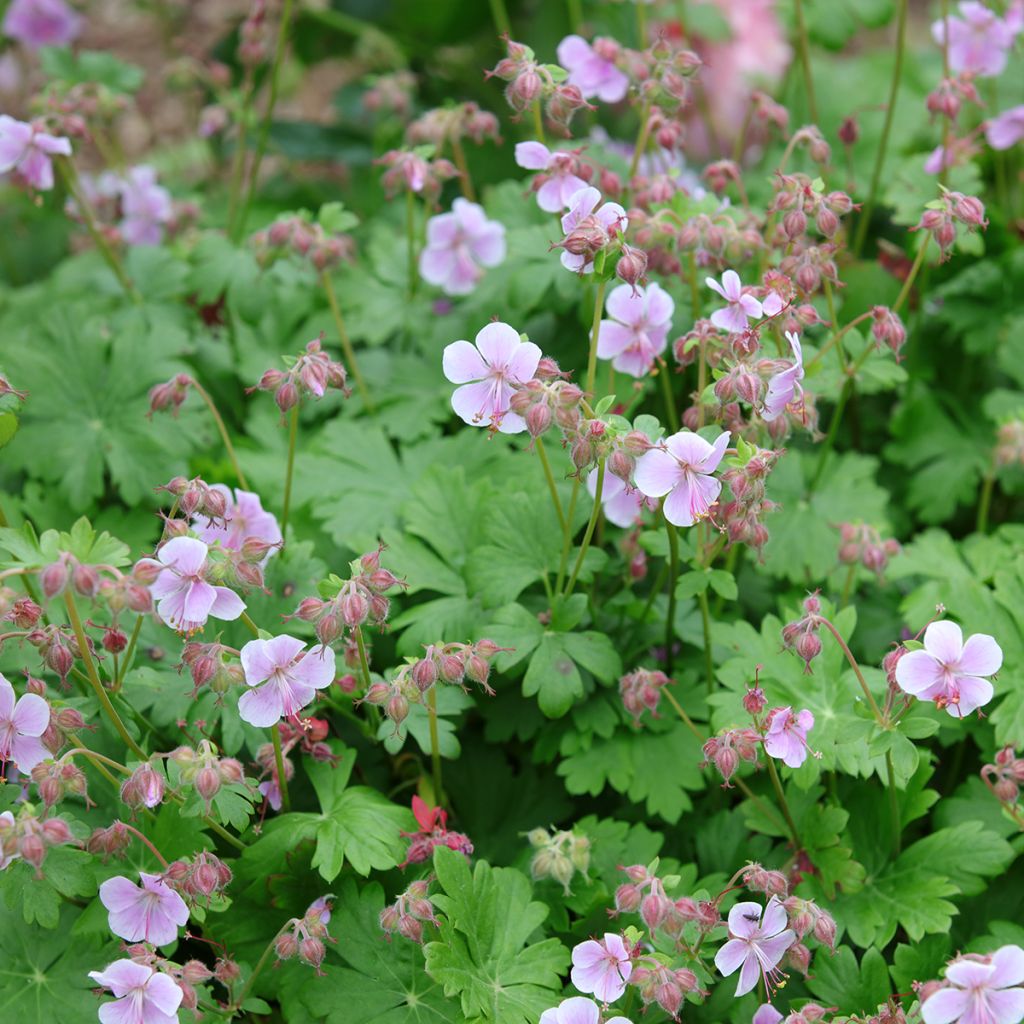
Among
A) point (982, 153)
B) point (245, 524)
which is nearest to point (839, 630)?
point (245, 524)

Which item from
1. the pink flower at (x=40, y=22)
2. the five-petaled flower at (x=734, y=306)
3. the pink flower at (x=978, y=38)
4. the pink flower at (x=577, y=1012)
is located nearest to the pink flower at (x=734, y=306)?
the five-petaled flower at (x=734, y=306)

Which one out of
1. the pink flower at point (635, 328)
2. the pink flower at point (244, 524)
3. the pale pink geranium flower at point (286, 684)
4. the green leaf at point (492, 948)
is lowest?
the green leaf at point (492, 948)

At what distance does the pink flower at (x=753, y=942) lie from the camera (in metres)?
1.78

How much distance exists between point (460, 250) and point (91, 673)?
4.78 feet

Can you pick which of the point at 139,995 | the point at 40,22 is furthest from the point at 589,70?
the point at 40,22

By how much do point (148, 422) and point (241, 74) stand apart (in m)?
2.46

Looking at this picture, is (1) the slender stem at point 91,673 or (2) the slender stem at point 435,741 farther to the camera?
(2) the slender stem at point 435,741

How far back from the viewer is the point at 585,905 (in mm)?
2096

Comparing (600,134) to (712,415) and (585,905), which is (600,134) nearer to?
(712,415)

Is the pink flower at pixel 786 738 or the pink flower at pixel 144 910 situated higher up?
the pink flower at pixel 786 738

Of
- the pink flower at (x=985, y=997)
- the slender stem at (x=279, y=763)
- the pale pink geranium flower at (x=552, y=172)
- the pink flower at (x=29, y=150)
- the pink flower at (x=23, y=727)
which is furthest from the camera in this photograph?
the pink flower at (x=29, y=150)

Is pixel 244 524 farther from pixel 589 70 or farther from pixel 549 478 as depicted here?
pixel 589 70

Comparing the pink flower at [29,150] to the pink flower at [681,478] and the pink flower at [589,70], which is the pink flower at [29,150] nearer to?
the pink flower at [589,70]

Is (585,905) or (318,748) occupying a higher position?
(318,748)
